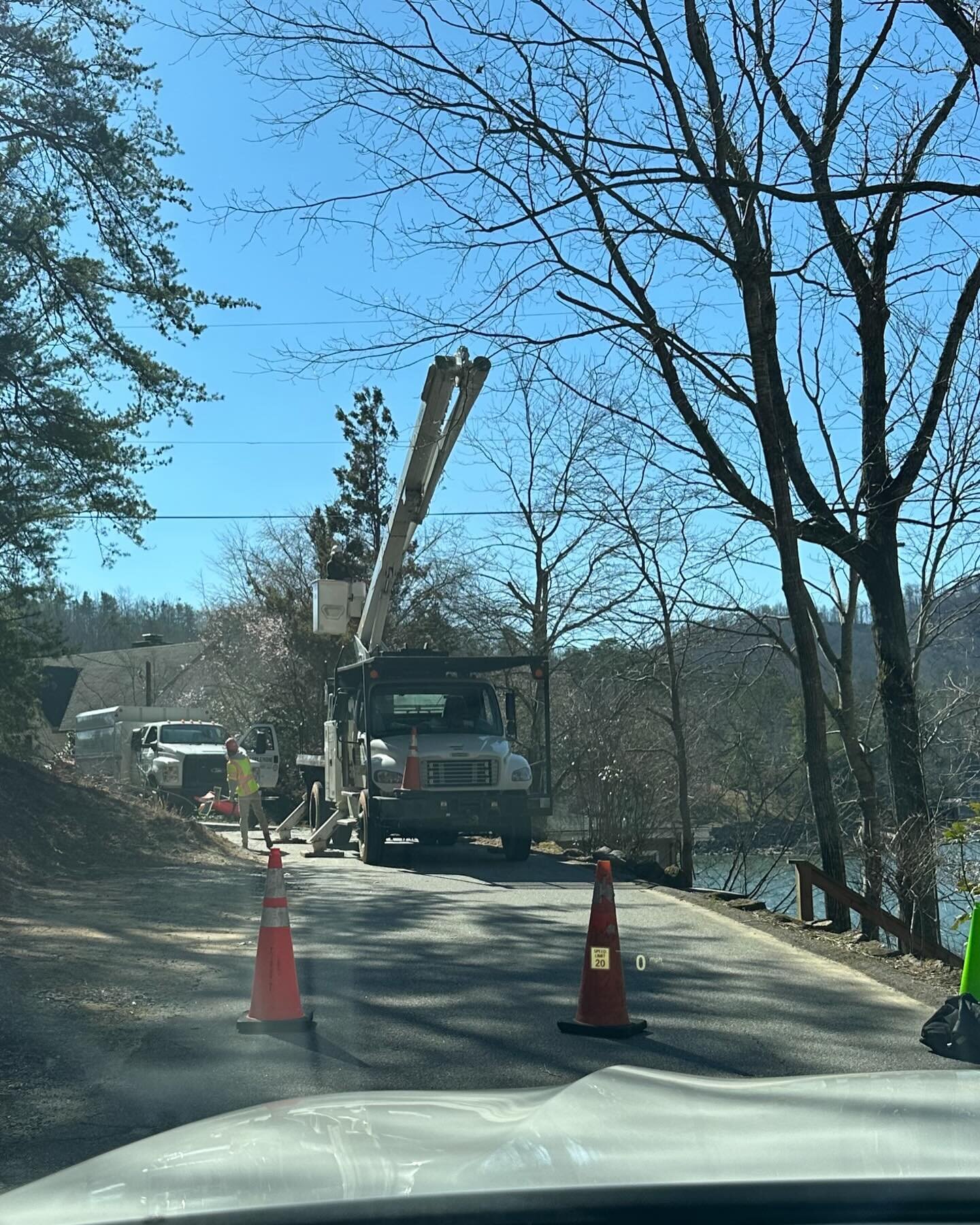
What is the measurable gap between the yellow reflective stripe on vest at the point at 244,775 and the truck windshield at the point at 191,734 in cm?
1321

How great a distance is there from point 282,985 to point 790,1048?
2716mm

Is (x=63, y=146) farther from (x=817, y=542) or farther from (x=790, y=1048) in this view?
(x=790, y=1048)

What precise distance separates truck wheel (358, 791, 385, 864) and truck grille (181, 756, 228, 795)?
14177 millimetres

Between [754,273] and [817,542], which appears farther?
[817,542]

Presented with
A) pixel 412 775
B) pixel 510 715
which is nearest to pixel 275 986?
pixel 412 775

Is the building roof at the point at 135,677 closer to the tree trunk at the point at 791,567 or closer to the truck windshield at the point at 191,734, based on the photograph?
the truck windshield at the point at 191,734

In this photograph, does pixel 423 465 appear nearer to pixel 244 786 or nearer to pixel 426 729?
pixel 426 729

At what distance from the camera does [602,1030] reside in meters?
6.84

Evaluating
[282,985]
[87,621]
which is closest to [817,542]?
[282,985]

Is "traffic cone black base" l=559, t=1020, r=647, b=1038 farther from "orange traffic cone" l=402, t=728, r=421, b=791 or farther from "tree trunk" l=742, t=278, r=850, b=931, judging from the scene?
"orange traffic cone" l=402, t=728, r=421, b=791

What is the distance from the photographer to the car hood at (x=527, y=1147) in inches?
74.9

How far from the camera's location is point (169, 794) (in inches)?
1034

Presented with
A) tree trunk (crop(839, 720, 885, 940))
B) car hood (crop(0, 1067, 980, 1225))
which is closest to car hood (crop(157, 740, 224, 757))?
tree trunk (crop(839, 720, 885, 940))

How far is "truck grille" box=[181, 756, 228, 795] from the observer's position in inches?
1209
